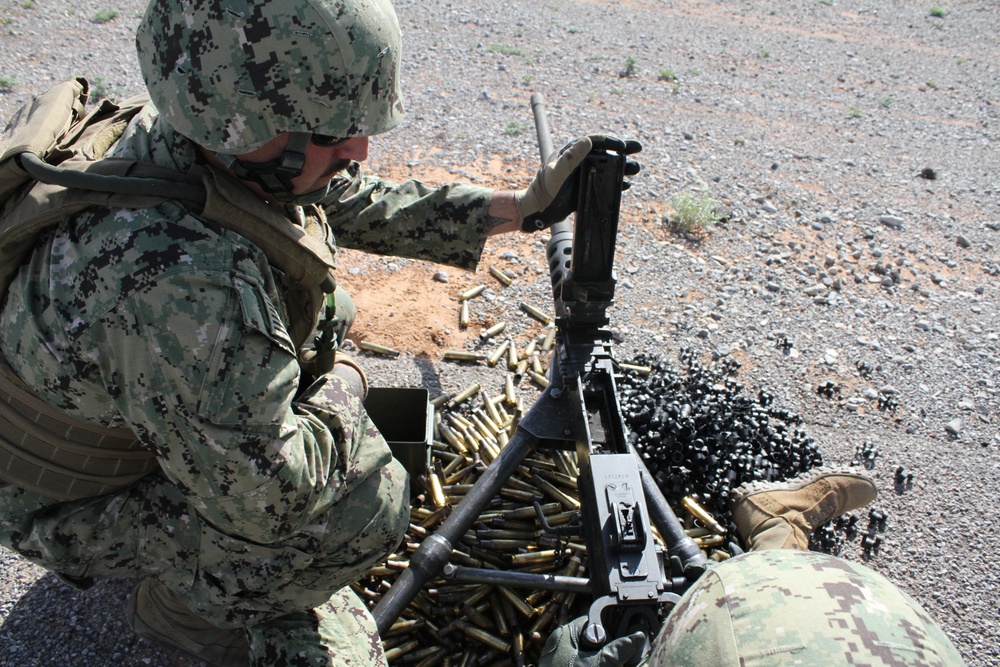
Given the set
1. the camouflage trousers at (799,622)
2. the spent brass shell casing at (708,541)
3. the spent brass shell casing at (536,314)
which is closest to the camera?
the camouflage trousers at (799,622)

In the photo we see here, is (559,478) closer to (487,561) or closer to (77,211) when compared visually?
(487,561)

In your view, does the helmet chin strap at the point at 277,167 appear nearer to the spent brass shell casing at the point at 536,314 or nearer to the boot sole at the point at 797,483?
the boot sole at the point at 797,483

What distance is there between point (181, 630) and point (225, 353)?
1.76 metres

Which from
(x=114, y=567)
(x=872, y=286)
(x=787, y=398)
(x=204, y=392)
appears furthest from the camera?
(x=872, y=286)

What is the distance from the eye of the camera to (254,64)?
104 inches

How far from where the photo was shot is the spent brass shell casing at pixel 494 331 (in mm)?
5926

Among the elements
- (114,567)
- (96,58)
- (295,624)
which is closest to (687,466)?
(295,624)

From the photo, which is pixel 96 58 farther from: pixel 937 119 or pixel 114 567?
pixel 937 119

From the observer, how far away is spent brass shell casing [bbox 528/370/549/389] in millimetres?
5473

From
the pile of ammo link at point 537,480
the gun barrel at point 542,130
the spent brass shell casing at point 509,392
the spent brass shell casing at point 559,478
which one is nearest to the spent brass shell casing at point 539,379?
the pile of ammo link at point 537,480

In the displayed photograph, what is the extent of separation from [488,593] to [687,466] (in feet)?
4.92

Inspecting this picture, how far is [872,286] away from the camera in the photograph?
7141 mm

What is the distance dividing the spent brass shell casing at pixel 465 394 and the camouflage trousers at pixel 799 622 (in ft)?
9.69

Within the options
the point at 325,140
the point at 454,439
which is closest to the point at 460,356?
the point at 454,439
